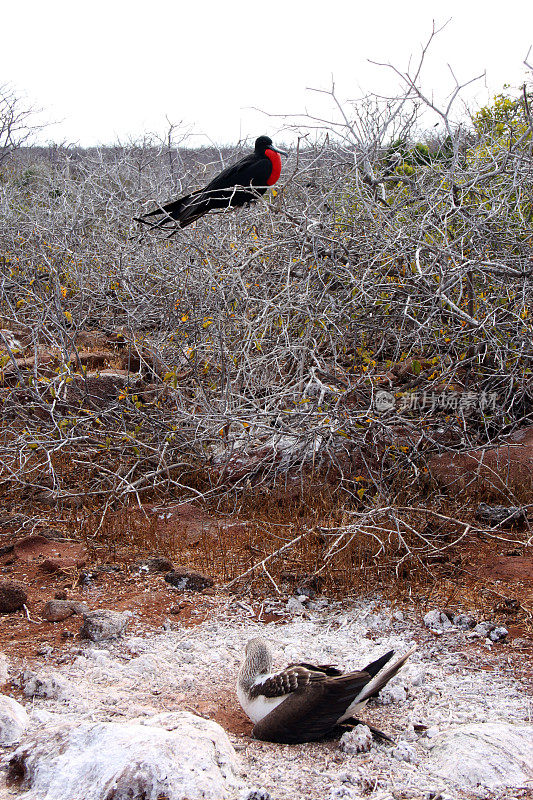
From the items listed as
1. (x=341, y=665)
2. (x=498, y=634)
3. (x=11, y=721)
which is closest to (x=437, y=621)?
(x=498, y=634)

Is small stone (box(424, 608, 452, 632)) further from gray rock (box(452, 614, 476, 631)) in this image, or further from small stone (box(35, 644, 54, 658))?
small stone (box(35, 644, 54, 658))

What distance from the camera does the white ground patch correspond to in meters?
1.63

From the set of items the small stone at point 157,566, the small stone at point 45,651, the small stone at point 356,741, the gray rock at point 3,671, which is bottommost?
the small stone at point 157,566

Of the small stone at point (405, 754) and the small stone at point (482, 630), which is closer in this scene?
the small stone at point (405, 754)

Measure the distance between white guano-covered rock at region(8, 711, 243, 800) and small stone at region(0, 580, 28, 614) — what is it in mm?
1095

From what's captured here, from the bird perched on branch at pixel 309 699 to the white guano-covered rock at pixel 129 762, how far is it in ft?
0.57

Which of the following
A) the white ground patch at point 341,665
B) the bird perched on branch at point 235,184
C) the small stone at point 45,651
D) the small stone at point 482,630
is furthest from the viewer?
the bird perched on branch at point 235,184

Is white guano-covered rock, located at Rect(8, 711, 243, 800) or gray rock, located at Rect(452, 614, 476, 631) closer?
white guano-covered rock, located at Rect(8, 711, 243, 800)

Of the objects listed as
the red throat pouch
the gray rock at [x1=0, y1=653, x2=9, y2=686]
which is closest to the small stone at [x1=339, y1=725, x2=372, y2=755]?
the gray rock at [x1=0, y1=653, x2=9, y2=686]

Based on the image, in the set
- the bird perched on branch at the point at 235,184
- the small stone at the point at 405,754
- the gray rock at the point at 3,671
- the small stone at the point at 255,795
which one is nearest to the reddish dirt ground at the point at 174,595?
the gray rock at the point at 3,671

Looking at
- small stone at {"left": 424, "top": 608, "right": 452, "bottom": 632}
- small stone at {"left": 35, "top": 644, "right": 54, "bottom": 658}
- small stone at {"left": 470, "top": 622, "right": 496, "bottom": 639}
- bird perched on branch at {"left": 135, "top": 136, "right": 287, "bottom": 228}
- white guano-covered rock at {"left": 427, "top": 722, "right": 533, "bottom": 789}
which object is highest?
bird perched on branch at {"left": 135, "top": 136, "right": 287, "bottom": 228}

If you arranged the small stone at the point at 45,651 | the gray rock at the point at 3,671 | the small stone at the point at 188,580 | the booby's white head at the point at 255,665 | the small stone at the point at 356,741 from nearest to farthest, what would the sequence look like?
the small stone at the point at 356,741 → the booby's white head at the point at 255,665 → the gray rock at the point at 3,671 → the small stone at the point at 45,651 → the small stone at the point at 188,580

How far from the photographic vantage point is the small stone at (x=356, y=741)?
5.71 feet

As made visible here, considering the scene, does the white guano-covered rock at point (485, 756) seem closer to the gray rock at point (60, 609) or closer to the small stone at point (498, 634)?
the small stone at point (498, 634)
